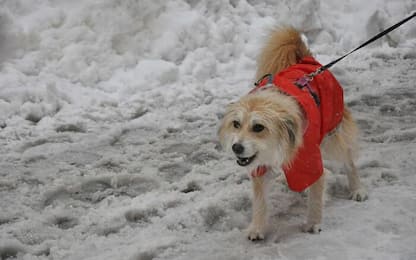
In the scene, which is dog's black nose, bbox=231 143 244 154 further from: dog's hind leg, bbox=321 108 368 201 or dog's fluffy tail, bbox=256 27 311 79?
dog's fluffy tail, bbox=256 27 311 79

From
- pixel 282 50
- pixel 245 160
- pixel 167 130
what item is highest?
pixel 282 50

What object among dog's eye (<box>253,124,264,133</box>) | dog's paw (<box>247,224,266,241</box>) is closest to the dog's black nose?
dog's eye (<box>253,124,264,133</box>)

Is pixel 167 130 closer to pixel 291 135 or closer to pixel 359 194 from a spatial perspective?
pixel 359 194

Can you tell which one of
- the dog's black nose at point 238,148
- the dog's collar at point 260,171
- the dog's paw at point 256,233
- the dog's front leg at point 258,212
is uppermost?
the dog's black nose at point 238,148

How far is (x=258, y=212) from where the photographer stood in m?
2.93

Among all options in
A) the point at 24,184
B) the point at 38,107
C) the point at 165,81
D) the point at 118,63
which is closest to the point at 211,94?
the point at 165,81

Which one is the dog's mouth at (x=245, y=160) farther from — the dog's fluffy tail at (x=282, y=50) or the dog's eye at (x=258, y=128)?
the dog's fluffy tail at (x=282, y=50)

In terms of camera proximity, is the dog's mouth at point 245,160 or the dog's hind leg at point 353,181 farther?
the dog's hind leg at point 353,181

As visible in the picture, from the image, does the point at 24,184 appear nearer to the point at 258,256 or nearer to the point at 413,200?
the point at 258,256

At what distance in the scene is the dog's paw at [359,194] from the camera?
3.28m

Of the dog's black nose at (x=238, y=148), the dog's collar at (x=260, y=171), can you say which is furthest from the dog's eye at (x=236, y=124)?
the dog's collar at (x=260, y=171)

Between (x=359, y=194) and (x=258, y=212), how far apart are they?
815 mm

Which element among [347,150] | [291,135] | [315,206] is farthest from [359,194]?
[291,135]

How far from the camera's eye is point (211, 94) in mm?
5625
